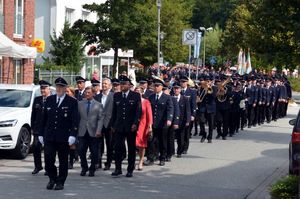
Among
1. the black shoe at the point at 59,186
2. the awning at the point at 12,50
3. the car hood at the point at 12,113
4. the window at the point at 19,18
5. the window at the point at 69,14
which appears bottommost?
the black shoe at the point at 59,186

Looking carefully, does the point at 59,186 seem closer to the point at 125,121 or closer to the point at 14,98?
the point at 125,121

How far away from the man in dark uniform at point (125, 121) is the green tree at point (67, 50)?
25.0m

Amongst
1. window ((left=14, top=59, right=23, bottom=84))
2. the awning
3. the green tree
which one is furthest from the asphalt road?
the green tree

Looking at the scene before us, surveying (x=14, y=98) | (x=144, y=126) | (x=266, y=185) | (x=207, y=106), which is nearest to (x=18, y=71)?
(x=207, y=106)

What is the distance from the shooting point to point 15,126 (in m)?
14.4

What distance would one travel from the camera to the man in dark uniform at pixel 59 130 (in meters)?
11.0

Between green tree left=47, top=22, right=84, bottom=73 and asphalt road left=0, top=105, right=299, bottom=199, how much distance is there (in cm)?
2104

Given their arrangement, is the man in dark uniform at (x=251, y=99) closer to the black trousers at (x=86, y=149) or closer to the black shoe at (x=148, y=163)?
the black shoe at (x=148, y=163)

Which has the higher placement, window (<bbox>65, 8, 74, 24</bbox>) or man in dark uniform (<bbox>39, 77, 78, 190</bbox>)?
window (<bbox>65, 8, 74, 24</bbox>)

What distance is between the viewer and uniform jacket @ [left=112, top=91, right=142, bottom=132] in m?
12.5

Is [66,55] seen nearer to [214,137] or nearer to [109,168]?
[214,137]

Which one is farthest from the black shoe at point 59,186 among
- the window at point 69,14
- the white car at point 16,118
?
the window at point 69,14

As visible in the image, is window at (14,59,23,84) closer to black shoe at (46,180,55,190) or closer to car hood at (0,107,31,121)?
car hood at (0,107,31,121)

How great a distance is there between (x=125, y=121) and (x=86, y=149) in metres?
0.96
